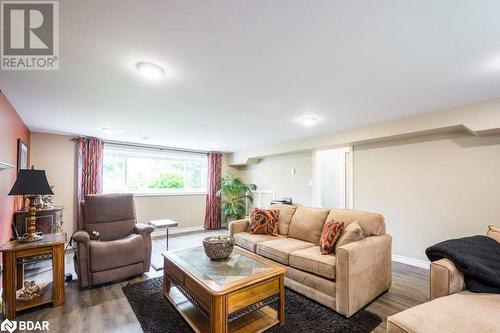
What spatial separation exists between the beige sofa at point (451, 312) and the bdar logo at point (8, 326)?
9.52 ft

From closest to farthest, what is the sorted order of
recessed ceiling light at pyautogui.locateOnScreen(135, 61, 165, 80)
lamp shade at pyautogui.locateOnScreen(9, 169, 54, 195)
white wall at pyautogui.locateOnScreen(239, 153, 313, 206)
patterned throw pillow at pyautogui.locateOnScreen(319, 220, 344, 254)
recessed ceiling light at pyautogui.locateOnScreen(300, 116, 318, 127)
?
recessed ceiling light at pyautogui.locateOnScreen(135, 61, 165, 80)
lamp shade at pyautogui.locateOnScreen(9, 169, 54, 195)
patterned throw pillow at pyautogui.locateOnScreen(319, 220, 344, 254)
recessed ceiling light at pyautogui.locateOnScreen(300, 116, 318, 127)
white wall at pyautogui.locateOnScreen(239, 153, 313, 206)

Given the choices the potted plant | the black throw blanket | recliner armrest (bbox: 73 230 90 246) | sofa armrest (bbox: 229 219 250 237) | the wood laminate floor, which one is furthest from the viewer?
the potted plant

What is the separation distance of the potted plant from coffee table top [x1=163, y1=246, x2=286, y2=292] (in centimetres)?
365

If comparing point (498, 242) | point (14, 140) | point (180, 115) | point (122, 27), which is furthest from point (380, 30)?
point (14, 140)

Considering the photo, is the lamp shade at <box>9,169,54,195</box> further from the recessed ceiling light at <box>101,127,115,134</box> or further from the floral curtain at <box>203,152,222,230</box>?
the floral curtain at <box>203,152,222,230</box>

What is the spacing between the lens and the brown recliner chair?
2641 mm

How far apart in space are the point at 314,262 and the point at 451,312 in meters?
1.11

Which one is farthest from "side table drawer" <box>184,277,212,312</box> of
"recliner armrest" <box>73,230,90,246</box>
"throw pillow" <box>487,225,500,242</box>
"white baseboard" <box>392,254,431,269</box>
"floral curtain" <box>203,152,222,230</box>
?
"floral curtain" <box>203,152,222,230</box>

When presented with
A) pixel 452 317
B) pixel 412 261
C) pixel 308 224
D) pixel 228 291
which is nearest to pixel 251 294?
pixel 228 291

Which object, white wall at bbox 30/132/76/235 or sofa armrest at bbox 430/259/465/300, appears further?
white wall at bbox 30/132/76/235

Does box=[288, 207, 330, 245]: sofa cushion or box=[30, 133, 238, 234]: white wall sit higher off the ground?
box=[30, 133, 238, 234]: white wall

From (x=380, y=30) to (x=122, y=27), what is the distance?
156 centimetres

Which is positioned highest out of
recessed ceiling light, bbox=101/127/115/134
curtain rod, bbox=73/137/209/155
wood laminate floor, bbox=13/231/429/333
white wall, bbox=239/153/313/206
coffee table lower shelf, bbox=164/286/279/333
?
recessed ceiling light, bbox=101/127/115/134

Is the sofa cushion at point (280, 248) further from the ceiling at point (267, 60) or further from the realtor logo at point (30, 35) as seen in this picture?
the realtor logo at point (30, 35)
